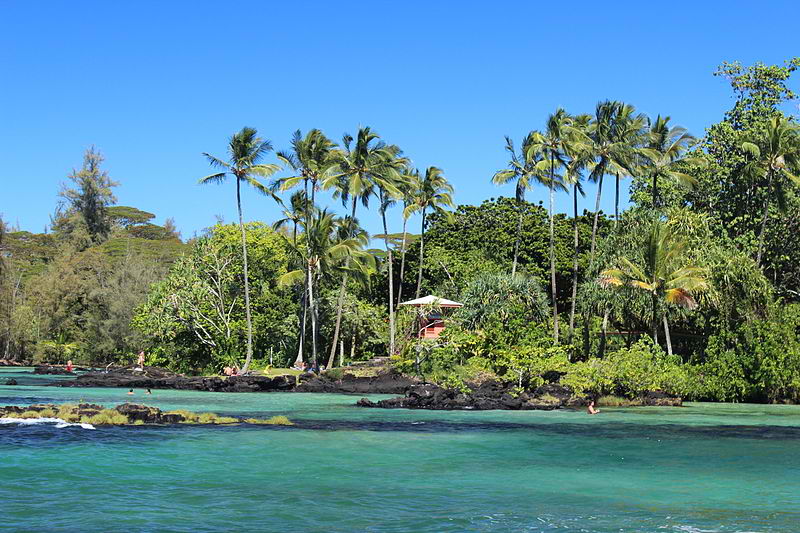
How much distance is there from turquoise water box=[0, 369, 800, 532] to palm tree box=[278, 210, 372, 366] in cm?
1971

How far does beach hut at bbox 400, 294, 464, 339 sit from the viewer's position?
42.7 meters

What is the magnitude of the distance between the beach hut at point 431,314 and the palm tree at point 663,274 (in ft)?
33.7

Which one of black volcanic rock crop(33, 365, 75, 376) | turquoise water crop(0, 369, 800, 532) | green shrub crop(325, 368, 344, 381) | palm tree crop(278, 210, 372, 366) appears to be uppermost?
palm tree crop(278, 210, 372, 366)

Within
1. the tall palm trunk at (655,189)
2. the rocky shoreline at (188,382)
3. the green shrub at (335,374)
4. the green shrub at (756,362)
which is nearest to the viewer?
the green shrub at (756,362)

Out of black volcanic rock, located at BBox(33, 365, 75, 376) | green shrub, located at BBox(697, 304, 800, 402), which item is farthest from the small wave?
black volcanic rock, located at BBox(33, 365, 75, 376)

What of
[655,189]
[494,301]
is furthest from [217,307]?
[655,189]

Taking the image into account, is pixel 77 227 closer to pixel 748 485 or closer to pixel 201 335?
pixel 201 335

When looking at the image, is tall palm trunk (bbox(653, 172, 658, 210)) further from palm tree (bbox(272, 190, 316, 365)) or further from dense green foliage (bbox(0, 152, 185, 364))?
dense green foliage (bbox(0, 152, 185, 364))

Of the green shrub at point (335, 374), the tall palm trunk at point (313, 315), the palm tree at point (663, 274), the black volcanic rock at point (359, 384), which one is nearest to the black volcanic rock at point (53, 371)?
the tall palm trunk at point (313, 315)

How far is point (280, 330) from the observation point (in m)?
49.5

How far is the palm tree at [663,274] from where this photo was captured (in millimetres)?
32562

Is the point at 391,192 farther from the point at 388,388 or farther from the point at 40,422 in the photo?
the point at 40,422

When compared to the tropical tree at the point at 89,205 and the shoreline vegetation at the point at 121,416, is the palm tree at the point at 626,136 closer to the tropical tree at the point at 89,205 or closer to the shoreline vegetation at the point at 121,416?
the shoreline vegetation at the point at 121,416

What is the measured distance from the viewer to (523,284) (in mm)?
41312
